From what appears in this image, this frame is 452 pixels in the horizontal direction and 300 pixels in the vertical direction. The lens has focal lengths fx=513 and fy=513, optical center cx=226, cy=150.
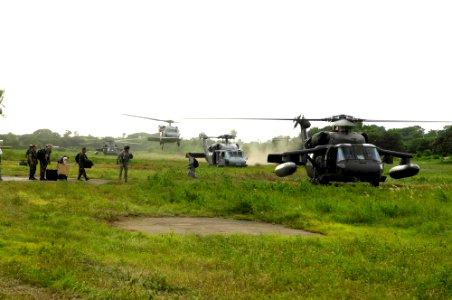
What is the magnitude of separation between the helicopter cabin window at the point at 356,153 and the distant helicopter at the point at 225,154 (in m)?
23.6

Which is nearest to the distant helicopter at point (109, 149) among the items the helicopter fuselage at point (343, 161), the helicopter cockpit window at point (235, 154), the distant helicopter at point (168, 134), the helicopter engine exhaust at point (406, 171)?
the distant helicopter at point (168, 134)

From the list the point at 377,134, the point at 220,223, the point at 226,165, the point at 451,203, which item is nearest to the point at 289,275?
Answer: the point at 220,223

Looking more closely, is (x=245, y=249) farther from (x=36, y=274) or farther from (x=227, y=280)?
(x=36, y=274)

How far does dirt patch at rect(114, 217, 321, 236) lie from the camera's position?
1222 cm

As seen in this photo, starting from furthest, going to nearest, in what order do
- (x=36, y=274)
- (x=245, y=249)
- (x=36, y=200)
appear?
(x=36, y=200) → (x=245, y=249) → (x=36, y=274)

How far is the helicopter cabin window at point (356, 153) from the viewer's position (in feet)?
69.9

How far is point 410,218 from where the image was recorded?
1330cm

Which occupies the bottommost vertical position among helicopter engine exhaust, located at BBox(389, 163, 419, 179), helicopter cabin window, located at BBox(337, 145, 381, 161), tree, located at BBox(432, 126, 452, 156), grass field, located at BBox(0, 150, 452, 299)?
grass field, located at BBox(0, 150, 452, 299)

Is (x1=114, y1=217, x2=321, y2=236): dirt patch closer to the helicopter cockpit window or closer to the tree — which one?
the helicopter cockpit window

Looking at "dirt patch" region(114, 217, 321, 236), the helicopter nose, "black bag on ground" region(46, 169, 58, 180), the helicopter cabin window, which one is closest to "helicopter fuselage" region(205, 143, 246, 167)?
"black bag on ground" region(46, 169, 58, 180)

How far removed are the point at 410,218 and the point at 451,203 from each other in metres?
2.83

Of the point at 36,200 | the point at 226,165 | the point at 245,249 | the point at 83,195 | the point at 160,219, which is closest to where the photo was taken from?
the point at 245,249

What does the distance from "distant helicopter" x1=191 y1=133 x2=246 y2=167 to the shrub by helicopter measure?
20264 mm

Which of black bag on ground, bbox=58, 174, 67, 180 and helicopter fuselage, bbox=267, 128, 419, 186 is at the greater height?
helicopter fuselage, bbox=267, 128, 419, 186
